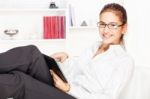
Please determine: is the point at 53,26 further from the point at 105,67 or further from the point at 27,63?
the point at 27,63

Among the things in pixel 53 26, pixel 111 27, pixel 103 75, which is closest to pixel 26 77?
pixel 103 75

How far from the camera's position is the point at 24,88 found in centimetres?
166

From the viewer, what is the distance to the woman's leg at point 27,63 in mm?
1719

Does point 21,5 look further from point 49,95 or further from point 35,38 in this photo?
point 49,95

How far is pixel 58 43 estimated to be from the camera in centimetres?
393

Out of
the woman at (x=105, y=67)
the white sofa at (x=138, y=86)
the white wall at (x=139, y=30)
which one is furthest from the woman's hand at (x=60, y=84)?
the white wall at (x=139, y=30)

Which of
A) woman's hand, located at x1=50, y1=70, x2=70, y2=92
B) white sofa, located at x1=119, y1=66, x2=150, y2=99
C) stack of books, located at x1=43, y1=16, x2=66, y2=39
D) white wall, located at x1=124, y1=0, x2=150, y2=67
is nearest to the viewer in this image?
woman's hand, located at x1=50, y1=70, x2=70, y2=92

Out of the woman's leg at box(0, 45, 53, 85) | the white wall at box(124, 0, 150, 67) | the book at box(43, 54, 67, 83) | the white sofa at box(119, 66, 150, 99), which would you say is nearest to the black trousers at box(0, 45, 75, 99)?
the woman's leg at box(0, 45, 53, 85)

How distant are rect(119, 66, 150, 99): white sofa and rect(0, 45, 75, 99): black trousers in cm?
38

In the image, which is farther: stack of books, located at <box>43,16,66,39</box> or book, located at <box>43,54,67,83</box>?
stack of books, located at <box>43,16,66,39</box>

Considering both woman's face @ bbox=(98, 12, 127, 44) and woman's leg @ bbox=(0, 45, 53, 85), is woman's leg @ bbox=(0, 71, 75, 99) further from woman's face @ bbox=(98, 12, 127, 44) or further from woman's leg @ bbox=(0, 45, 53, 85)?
woman's face @ bbox=(98, 12, 127, 44)

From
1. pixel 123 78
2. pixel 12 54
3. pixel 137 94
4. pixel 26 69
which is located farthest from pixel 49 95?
pixel 137 94

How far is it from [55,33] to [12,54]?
6.52 ft

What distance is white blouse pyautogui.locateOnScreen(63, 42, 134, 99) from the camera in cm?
182
